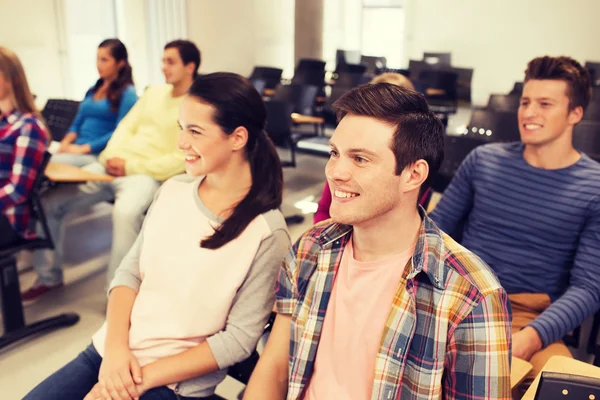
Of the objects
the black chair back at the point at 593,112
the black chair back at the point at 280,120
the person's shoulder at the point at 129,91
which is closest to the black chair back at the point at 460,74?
the black chair back at the point at 593,112

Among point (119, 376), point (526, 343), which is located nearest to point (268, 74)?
point (526, 343)

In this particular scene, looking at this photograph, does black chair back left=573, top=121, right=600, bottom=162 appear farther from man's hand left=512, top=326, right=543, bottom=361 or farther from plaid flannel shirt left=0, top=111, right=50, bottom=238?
plaid flannel shirt left=0, top=111, right=50, bottom=238

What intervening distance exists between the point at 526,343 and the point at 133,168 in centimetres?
229

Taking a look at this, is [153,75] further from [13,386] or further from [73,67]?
[13,386]

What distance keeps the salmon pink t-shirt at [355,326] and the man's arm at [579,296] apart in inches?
29.1

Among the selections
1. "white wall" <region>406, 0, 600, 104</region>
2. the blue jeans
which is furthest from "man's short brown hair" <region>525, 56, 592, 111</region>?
"white wall" <region>406, 0, 600, 104</region>

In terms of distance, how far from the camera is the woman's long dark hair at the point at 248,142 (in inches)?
53.6

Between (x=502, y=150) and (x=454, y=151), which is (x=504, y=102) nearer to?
(x=454, y=151)

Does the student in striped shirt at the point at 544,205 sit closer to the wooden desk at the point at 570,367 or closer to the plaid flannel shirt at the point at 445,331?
the wooden desk at the point at 570,367

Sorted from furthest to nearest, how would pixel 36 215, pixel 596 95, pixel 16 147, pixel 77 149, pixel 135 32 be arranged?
1. pixel 135 32
2. pixel 596 95
3. pixel 77 149
4. pixel 36 215
5. pixel 16 147

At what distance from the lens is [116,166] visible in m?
3.00

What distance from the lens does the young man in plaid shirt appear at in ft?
3.01

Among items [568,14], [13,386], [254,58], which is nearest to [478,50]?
[568,14]

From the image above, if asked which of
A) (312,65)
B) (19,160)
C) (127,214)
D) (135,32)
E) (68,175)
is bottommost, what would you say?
(127,214)
